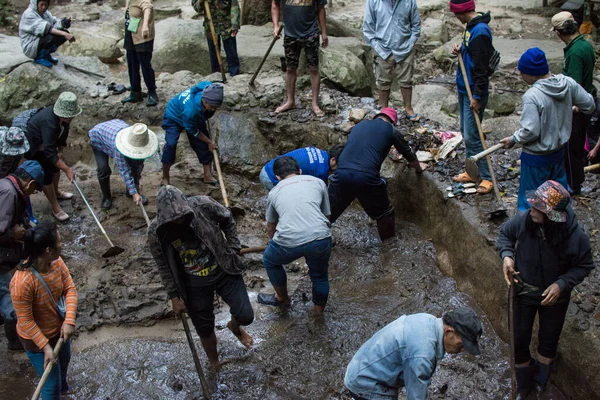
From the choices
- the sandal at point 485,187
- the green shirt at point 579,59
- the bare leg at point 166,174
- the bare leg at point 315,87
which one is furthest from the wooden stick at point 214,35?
the green shirt at point 579,59

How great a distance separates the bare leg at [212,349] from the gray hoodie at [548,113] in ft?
9.68

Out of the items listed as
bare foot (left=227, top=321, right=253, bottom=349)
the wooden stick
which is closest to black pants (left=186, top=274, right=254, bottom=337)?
bare foot (left=227, top=321, right=253, bottom=349)

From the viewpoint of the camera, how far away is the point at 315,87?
A: 25.5ft

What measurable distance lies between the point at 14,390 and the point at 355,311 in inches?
117

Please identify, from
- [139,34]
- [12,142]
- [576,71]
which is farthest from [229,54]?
[576,71]

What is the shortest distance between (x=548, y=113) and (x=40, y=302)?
13.2 feet

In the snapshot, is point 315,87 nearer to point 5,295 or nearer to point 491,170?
point 491,170

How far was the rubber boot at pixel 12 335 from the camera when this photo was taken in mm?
4836

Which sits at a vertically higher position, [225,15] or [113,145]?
[225,15]

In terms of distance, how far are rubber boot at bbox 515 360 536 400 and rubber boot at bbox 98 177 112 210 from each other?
16.5 ft

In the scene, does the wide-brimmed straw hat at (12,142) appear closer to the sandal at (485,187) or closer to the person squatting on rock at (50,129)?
the person squatting on rock at (50,129)

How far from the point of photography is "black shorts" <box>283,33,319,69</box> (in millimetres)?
7438

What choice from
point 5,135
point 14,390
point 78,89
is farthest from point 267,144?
point 14,390

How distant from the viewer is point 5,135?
5.27 m
